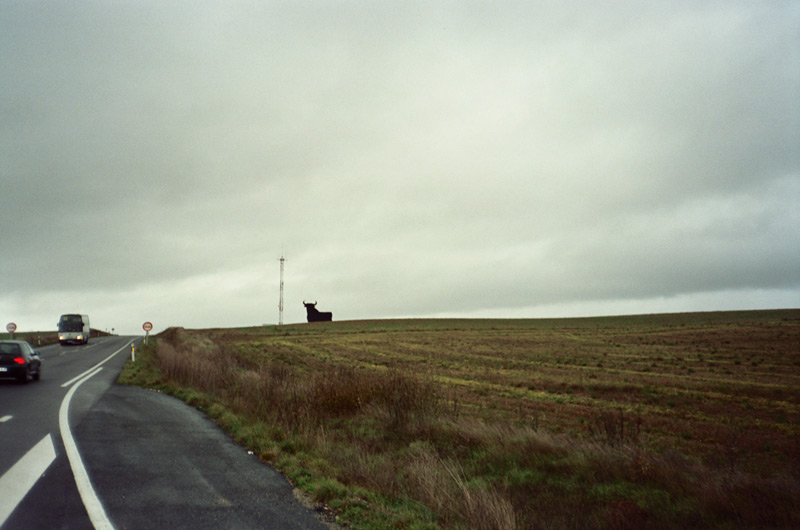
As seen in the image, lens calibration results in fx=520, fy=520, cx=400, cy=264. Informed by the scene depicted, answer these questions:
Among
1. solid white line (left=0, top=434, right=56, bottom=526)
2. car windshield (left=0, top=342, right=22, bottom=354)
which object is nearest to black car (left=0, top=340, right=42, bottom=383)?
car windshield (left=0, top=342, right=22, bottom=354)

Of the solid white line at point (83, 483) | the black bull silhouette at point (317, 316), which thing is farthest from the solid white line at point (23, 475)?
the black bull silhouette at point (317, 316)

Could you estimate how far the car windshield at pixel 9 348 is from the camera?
63.4 feet

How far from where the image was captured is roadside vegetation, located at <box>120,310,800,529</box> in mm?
6797

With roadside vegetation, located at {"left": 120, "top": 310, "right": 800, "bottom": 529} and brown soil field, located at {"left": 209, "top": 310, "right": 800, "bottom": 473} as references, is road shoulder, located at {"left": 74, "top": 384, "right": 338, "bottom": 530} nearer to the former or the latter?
roadside vegetation, located at {"left": 120, "top": 310, "right": 800, "bottom": 529}

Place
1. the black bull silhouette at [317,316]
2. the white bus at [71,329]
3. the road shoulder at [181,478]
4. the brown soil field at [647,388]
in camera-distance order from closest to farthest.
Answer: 1. the road shoulder at [181,478]
2. the brown soil field at [647,388]
3. the white bus at [71,329]
4. the black bull silhouette at [317,316]

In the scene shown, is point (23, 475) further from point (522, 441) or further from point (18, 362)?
point (18, 362)

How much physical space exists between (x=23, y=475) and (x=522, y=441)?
317 inches

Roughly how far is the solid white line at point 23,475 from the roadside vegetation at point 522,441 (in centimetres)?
320

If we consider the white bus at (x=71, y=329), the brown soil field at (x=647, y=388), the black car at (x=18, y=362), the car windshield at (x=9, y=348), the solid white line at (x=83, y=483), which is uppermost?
the white bus at (x=71, y=329)

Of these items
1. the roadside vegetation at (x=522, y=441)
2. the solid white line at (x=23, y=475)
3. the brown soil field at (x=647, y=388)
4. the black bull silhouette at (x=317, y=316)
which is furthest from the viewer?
the black bull silhouette at (x=317, y=316)

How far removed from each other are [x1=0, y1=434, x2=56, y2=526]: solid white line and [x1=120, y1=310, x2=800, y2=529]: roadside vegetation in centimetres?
320

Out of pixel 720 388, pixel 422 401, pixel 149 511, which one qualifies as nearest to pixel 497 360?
pixel 720 388

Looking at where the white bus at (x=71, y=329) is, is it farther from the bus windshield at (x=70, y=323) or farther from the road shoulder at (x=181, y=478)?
the road shoulder at (x=181, y=478)

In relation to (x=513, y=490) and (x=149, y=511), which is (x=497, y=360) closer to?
(x=513, y=490)
